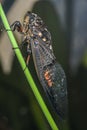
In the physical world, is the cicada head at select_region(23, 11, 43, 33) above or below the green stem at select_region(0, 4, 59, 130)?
above

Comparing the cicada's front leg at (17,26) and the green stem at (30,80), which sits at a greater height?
the cicada's front leg at (17,26)

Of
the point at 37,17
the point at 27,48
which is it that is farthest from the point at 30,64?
the point at 37,17

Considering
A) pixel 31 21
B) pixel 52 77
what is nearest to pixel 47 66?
pixel 52 77

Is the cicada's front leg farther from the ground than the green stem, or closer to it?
farther from the ground

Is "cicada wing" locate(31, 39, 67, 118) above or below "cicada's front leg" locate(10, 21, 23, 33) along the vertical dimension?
below

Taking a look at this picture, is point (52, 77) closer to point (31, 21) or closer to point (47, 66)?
point (47, 66)

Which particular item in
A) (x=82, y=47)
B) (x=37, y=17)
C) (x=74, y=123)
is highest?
(x=37, y=17)

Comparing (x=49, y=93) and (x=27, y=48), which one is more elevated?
(x=27, y=48)

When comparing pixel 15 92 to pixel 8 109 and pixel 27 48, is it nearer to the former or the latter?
pixel 8 109
